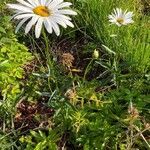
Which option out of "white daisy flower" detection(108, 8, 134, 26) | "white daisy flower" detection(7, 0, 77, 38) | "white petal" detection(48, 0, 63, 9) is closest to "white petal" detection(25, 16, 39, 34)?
"white daisy flower" detection(7, 0, 77, 38)

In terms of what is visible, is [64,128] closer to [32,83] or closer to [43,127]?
[43,127]

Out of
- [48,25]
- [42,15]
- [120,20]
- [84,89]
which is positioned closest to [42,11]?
[42,15]

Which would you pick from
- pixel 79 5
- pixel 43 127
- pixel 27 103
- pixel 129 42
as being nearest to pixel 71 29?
pixel 79 5

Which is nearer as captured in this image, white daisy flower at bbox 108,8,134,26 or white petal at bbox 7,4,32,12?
white petal at bbox 7,4,32,12

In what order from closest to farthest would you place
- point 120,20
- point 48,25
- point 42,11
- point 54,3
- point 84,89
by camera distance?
point 48,25 → point 42,11 → point 54,3 → point 84,89 → point 120,20

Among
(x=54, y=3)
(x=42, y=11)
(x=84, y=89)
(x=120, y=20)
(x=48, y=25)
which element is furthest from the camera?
(x=120, y=20)

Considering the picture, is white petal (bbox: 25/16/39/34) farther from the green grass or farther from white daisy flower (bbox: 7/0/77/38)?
the green grass

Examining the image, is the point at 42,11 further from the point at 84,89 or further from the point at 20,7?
the point at 84,89
